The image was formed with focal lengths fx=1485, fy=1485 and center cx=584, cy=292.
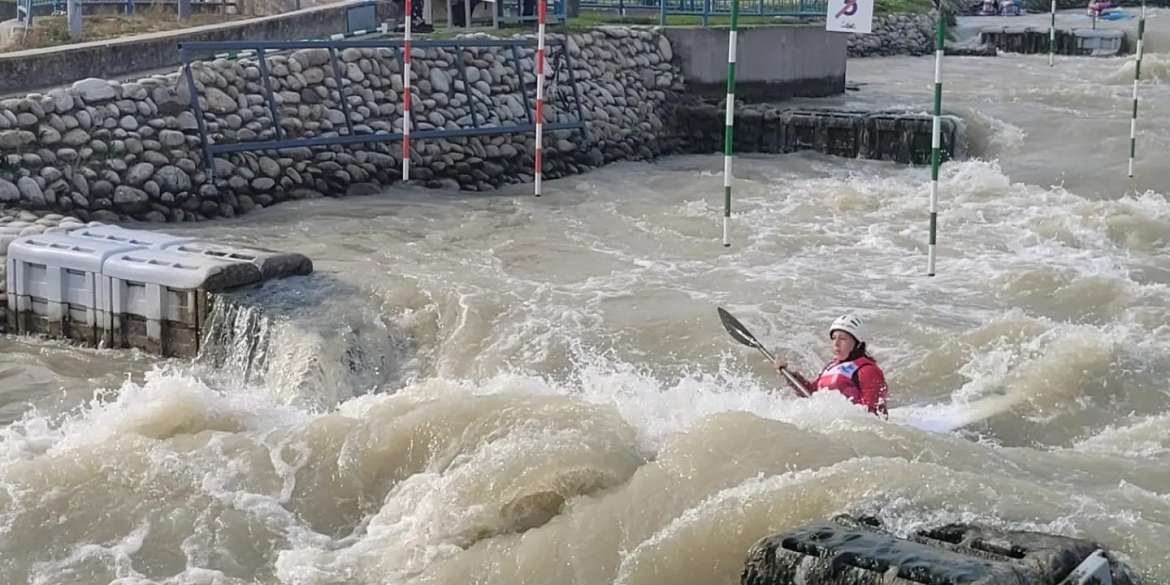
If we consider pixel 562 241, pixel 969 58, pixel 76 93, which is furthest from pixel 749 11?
pixel 76 93

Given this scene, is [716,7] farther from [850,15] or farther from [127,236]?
[127,236]

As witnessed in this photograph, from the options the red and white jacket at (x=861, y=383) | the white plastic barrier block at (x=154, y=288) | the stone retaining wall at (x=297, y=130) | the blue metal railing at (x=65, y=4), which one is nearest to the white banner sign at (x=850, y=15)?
the red and white jacket at (x=861, y=383)

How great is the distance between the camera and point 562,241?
11578 millimetres

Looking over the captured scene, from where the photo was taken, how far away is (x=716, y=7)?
2019 cm

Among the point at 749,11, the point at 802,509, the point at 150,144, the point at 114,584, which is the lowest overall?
the point at 114,584

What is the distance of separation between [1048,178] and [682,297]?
18.1 ft

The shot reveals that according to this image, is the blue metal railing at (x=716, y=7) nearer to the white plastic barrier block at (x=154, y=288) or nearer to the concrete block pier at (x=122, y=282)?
the concrete block pier at (x=122, y=282)

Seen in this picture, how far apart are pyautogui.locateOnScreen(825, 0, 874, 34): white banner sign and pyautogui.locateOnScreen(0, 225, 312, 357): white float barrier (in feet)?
12.6

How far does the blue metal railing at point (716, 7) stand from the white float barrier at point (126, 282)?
981 centimetres

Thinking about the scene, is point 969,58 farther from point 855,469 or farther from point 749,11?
point 855,469

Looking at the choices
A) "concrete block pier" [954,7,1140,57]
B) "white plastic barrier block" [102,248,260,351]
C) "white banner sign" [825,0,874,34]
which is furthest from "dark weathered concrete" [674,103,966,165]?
"concrete block pier" [954,7,1140,57]

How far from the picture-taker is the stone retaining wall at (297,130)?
11336 mm

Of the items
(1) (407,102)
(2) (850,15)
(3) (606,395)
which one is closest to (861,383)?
(3) (606,395)

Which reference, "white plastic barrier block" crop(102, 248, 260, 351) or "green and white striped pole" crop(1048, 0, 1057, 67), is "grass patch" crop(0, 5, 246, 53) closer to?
"white plastic barrier block" crop(102, 248, 260, 351)
